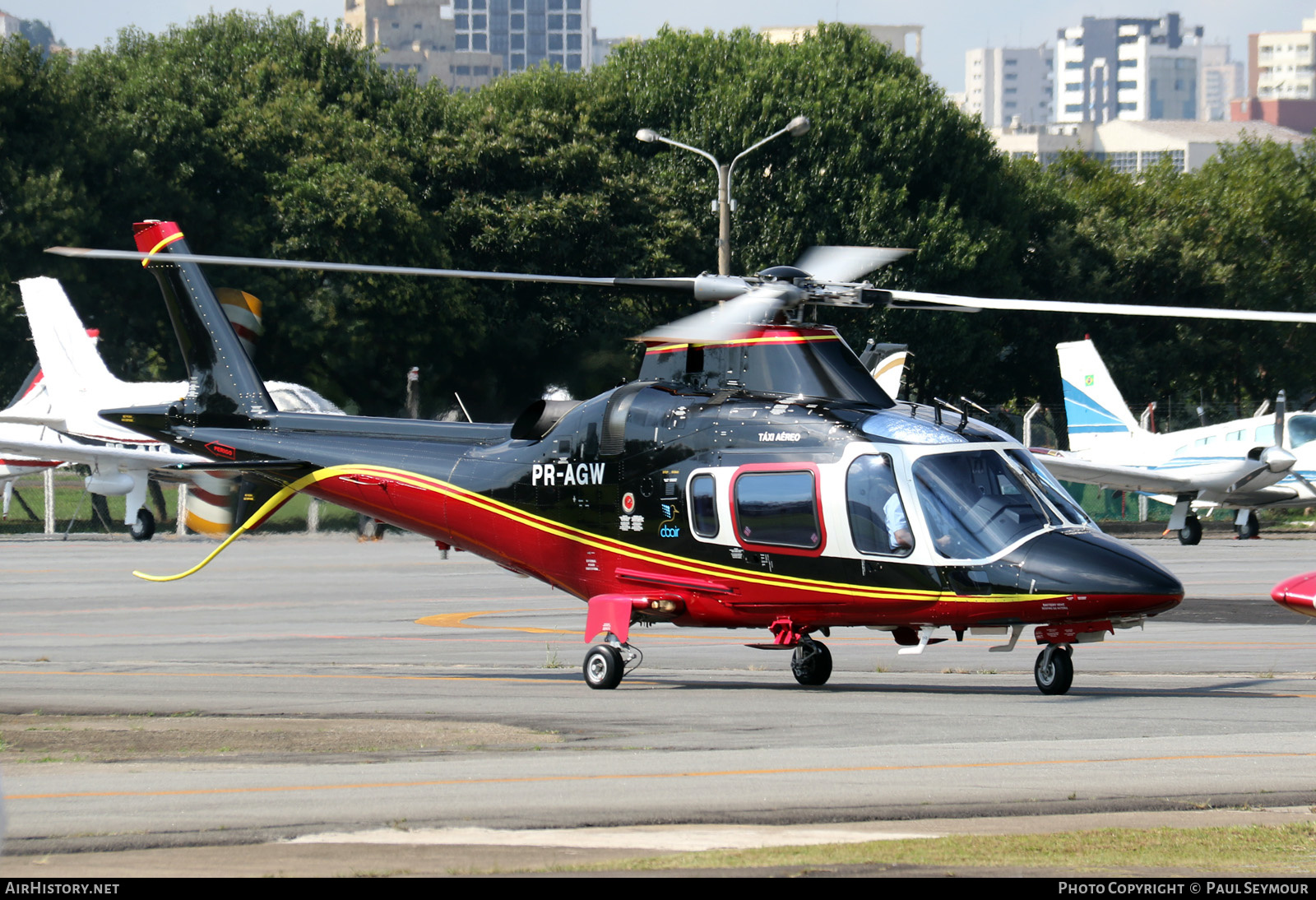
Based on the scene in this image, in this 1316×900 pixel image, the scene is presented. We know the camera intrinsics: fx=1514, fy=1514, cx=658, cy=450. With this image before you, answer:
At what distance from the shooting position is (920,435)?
14453 millimetres

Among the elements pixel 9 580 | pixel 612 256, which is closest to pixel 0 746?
pixel 9 580

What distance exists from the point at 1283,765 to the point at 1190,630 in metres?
10.4

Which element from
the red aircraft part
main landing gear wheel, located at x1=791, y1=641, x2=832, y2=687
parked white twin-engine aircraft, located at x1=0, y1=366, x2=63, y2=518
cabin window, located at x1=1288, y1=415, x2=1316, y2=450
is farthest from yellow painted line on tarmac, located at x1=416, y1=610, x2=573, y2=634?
cabin window, located at x1=1288, y1=415, x2=1316, y2=450

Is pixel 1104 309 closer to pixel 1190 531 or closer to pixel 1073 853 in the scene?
pixel 1073 853

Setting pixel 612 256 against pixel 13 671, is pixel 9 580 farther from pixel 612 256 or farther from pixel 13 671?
pixel 612 256

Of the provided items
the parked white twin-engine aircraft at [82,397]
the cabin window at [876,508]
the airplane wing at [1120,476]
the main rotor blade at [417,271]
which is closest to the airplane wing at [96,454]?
the parked white twin-engine aircraft at [82,397]

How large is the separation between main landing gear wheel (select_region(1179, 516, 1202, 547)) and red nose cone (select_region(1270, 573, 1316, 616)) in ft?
88.9

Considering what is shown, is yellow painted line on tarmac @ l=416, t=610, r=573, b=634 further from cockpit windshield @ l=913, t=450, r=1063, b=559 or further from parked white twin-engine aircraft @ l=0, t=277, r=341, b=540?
parked white twin-engine aircraft @ l=0, t=277, r=341, b=540

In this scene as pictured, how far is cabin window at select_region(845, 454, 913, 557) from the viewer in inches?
561

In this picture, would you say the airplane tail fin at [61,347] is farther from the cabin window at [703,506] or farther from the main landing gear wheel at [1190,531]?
the main landing gear wheel at [1190,531]

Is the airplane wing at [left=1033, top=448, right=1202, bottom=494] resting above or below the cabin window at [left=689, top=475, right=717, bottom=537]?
below

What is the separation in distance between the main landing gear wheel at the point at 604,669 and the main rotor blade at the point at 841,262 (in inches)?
175

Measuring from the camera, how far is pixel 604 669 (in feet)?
51.7

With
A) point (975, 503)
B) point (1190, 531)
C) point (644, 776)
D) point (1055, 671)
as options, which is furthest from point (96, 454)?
point (644, 776)
